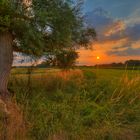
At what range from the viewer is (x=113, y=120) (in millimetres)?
9477

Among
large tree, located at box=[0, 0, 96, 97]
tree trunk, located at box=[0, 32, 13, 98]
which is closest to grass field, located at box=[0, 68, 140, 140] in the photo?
tree trunk, located at box=[0, 32, 13, 98]

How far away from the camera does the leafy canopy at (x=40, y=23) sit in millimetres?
11031

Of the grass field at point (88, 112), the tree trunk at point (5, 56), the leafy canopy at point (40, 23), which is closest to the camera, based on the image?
the grass field at point (88, 112)

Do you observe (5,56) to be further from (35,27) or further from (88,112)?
(88,112)

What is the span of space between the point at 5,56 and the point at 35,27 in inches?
68.7

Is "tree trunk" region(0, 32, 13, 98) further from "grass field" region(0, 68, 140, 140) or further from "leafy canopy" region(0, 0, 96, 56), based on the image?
"grass field" region(0, 68, 140, 140)

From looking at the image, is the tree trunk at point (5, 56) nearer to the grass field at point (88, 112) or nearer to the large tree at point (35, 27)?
the large tree at point (35, 27)

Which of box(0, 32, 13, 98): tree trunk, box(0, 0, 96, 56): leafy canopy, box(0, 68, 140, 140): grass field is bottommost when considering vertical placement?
box(0, 68, 140, 140): grass field

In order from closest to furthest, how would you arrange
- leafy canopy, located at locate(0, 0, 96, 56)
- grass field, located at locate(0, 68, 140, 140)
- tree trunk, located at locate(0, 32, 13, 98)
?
grass field, located at locate(0, 68, 140, 140) < leafy canopy, located at locate(0, 0, 96, 56) < tree trunk, located at locate(0, 32, 13, 98)

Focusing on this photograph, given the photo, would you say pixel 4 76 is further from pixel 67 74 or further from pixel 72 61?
pixel 67 74

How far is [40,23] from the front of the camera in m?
11.5

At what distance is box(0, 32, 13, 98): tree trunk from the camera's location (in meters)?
12.0

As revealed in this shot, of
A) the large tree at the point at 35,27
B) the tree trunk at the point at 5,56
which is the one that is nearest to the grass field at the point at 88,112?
the tree trunk at the point at 5,56

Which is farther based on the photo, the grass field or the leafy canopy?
the leafy canopy
